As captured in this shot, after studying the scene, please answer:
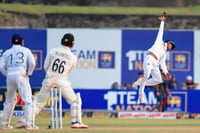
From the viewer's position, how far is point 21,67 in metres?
21.8

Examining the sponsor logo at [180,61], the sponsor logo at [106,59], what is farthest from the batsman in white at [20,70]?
the sponsor logo at [180,61]

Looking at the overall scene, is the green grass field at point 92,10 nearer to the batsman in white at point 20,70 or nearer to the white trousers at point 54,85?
the batsman in white at point 20,70

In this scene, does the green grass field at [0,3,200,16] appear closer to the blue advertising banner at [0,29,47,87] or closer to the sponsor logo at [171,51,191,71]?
the blue advertising banner at [0,29,47,87]

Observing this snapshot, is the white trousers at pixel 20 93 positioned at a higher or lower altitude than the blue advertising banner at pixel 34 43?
lower

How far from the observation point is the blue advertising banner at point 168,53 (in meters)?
36.8

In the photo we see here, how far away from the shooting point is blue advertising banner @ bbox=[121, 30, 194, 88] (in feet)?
121

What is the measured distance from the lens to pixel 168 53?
36.9 m

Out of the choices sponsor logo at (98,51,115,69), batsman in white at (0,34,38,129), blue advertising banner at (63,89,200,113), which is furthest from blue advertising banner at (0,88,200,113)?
batsman in white at (0,34,38,129)

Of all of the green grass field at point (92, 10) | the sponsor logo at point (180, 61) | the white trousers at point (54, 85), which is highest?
the green grass field at point (92, 10)

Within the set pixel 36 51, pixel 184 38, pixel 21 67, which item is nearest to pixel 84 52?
pixel 36 51

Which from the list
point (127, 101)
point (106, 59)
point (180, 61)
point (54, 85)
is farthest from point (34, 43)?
point (54, 85)

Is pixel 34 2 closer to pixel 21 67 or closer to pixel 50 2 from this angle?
pixel 50 2

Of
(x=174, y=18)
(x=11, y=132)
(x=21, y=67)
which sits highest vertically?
(x=174, y=18)

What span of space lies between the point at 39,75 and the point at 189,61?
6187 millimetres
